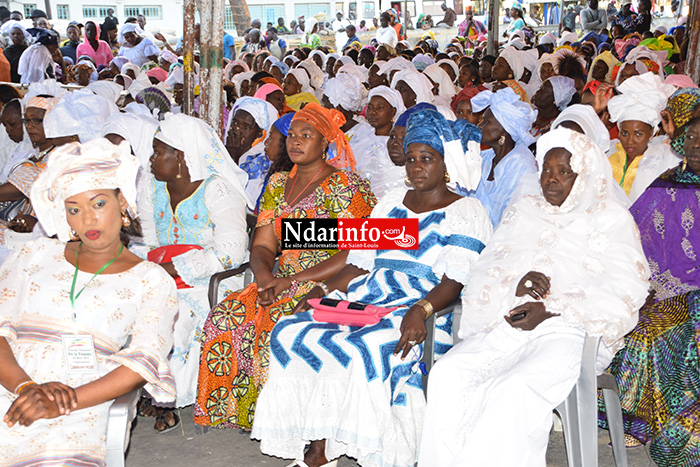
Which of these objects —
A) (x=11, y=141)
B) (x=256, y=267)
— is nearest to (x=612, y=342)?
(x=256, y=267)

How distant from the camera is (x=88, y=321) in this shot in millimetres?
2494

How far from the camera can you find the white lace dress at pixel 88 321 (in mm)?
2404

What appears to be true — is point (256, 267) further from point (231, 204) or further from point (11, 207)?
point (11, 207)

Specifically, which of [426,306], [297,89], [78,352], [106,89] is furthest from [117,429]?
[297,89]

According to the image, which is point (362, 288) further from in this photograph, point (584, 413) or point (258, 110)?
point (258, 110)

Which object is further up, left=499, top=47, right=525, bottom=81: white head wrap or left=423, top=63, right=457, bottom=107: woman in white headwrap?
left=499, top=47, right=525, bottom=81: white head wrap

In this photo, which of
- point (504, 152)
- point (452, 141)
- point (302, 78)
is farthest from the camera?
point (302, 78)

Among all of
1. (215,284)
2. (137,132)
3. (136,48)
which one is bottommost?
(215,284)

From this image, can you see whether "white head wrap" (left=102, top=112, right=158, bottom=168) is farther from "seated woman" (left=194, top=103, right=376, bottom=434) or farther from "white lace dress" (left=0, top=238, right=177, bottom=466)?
"white lace dress" (left=0, top=238, right=177, bottom=466)

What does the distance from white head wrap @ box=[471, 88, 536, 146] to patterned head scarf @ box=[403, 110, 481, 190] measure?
993 millimetres

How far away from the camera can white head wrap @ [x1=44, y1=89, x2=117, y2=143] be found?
4.81 m

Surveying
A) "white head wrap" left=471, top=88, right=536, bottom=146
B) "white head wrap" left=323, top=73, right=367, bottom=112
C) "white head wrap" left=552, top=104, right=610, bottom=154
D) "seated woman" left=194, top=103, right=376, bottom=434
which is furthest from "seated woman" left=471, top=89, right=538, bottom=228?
"white head wrap" left=323, top=73, right=367, bottom=112

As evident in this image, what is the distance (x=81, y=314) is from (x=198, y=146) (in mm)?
1645

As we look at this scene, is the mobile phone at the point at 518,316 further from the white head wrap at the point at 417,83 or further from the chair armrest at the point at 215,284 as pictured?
the white head wrap at the point at 417,83
